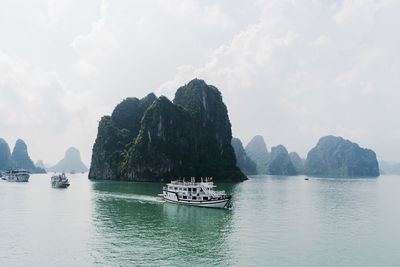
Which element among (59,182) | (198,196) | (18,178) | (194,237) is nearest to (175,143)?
(59,182)

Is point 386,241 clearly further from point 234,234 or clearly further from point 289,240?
point 234,234

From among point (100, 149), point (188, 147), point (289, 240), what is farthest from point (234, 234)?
point (100, 149)

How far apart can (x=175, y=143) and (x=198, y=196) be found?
104318 millimetres

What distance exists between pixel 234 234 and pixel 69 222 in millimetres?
24840

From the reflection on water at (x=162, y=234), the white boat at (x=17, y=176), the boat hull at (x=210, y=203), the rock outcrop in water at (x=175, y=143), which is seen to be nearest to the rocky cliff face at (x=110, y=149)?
the rock outcrop in water at (x=175, y=143)

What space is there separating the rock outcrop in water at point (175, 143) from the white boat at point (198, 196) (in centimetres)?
8788

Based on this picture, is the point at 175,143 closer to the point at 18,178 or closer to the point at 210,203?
the point at 18,178

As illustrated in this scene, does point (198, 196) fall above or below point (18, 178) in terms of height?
below

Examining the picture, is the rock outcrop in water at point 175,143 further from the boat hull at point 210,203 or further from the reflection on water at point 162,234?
the reflection on water at point 162,234

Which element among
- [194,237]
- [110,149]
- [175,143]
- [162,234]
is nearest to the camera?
[194,237]

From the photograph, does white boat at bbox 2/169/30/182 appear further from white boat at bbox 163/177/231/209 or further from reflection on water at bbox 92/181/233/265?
white boat at bbox 163/177/231/209

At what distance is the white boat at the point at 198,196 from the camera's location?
2174 inches

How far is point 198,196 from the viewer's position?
190 feet

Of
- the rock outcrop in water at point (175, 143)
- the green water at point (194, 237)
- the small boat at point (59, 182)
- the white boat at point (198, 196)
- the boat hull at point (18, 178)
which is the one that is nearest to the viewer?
the green water at point (194, 237)
